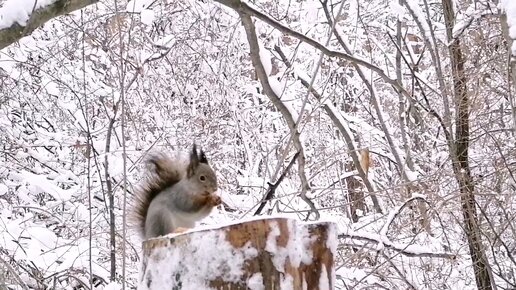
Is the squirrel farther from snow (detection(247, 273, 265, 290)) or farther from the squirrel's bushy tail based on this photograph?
snow (detection(247, 273, 265, 290))

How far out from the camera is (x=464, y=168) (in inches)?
150

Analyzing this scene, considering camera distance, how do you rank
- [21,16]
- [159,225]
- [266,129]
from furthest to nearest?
[266,129] < [21,16] < [159,225]

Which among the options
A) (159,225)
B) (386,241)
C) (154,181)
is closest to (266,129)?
(386,241)

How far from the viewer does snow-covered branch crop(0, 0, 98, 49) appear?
261cm

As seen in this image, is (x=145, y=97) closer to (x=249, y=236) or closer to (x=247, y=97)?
(x=247, y=97)

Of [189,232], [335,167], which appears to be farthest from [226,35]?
[189,232]

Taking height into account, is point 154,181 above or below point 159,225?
above

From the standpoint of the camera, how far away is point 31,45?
14.6 ft

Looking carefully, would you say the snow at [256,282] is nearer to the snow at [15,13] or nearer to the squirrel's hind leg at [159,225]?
the squirrel's hind leg at [159,225]

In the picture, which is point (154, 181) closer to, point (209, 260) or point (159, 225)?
point (159, 225)

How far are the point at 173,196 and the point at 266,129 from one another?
3.29m

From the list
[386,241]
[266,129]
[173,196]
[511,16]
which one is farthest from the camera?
[266,129]

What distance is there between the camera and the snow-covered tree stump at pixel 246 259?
1.12 metres

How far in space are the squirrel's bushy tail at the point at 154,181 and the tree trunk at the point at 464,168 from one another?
4.73 feet
